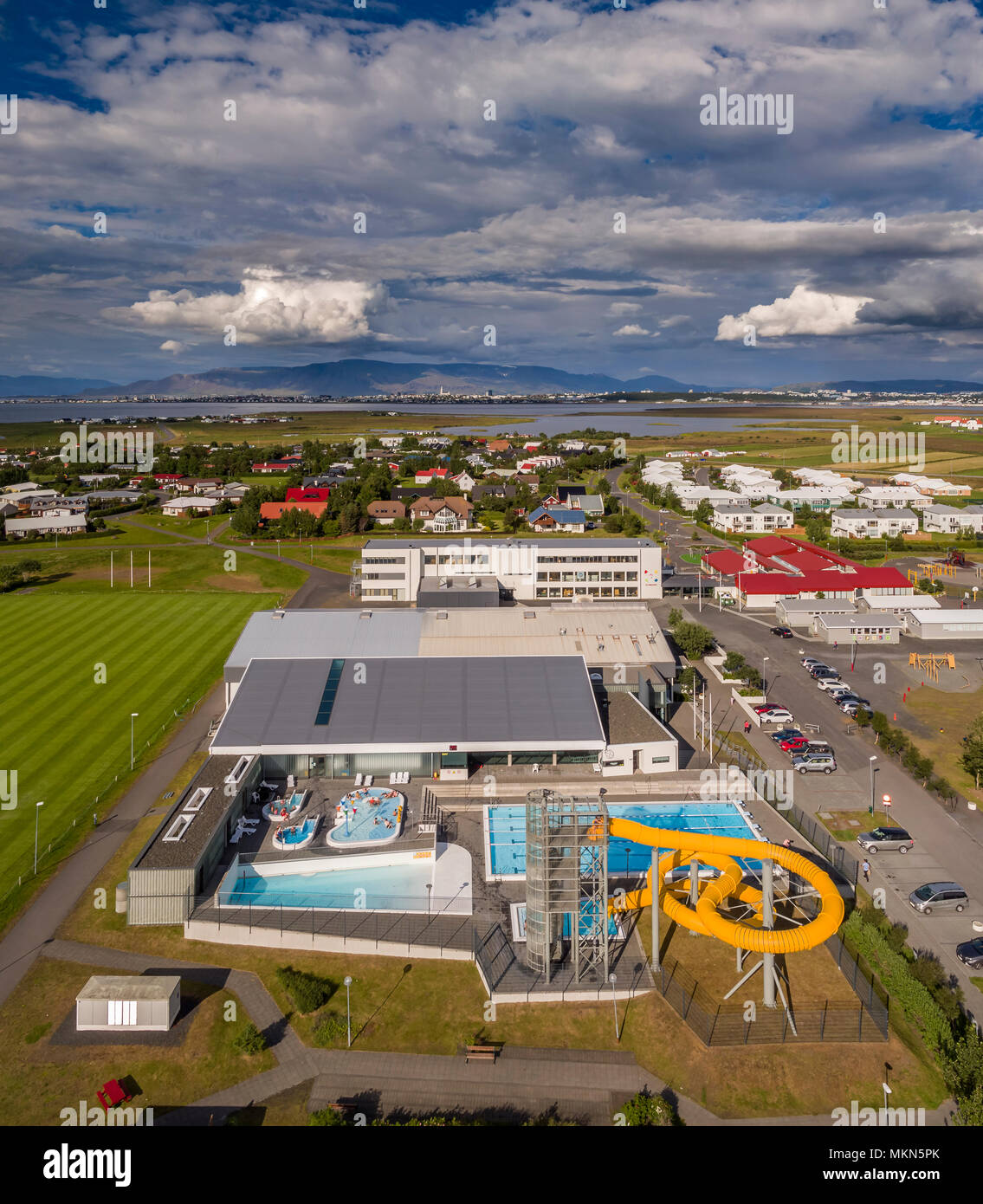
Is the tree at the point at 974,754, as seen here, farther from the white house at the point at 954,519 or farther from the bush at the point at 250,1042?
the white house at the point at 954,519

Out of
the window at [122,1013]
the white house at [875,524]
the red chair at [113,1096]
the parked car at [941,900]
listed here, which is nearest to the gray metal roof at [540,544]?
the white house at [875,524]

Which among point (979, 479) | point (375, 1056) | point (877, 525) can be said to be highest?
point (979, 479)

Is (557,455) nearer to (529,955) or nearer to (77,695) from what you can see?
(77,695)

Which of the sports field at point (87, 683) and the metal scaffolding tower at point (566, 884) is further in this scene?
the sports field at point (87, 683)

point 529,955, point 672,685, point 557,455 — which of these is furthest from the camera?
point 557,455

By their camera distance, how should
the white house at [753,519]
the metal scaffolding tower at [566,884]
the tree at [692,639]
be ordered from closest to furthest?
1. the metal scaffolding tower at [566,884]
2. the tree at [692,639]
3. the white house at [753,519]

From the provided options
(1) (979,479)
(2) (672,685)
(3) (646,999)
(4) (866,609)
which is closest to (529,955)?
(3) (646,999)
